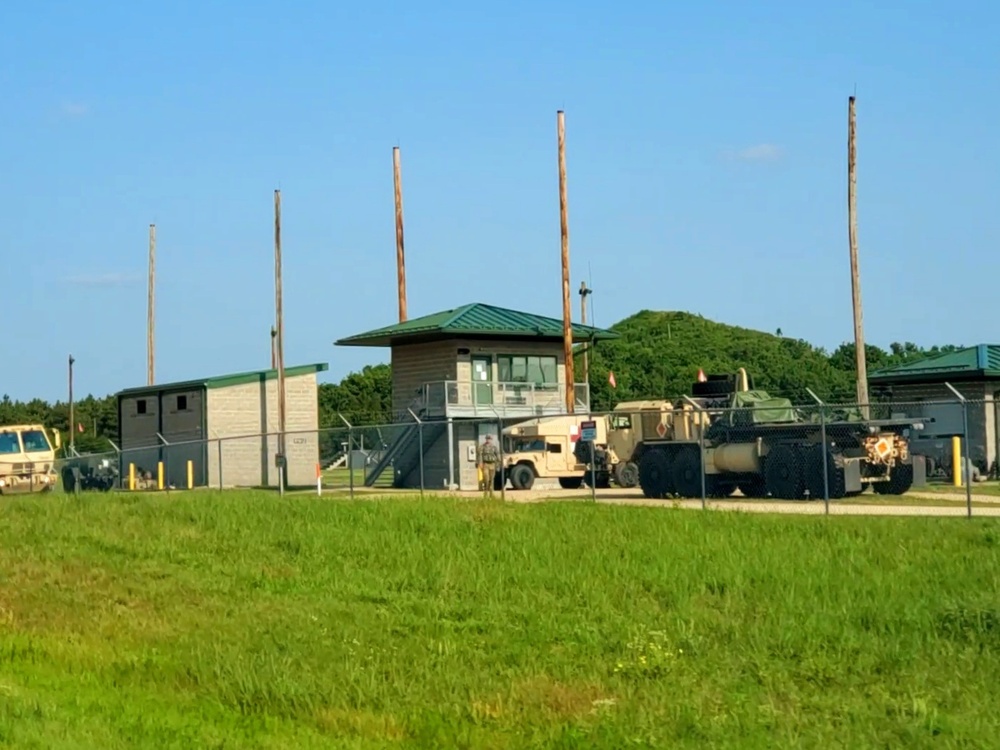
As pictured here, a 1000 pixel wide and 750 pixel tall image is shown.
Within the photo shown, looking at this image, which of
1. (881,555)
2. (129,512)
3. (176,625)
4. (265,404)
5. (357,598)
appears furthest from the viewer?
(265,404)

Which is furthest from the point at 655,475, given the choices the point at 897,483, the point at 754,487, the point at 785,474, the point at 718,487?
the point at 897,483

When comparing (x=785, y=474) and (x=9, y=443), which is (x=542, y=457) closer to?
(x=785, y=474)

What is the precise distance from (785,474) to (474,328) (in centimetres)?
2126

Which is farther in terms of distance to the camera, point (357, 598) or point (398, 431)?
point (398, 431)

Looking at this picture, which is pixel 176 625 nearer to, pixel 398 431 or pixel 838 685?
pixel 838 685

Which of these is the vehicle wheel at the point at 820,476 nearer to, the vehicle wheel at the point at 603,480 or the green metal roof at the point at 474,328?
the vehicle wheel at the point at 603,480

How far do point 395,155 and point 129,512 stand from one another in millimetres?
35286

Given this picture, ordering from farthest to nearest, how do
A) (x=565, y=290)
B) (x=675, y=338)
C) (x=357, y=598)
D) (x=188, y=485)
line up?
(x=675, y=338) → (x=565, y=290) → (x=188, y=485) → (x=357, y=598)

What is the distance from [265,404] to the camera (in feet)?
181

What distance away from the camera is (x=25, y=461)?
4478 cm

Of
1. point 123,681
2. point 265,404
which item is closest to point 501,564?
point 123,681

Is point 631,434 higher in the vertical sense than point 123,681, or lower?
higher

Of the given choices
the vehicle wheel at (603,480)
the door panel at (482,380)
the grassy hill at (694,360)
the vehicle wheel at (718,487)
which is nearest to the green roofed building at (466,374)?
the door panel at (482,380)

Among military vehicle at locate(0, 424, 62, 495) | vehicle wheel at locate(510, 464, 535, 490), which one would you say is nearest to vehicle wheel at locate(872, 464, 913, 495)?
vehicle wheel at locate(510, 464, 535, 490)
